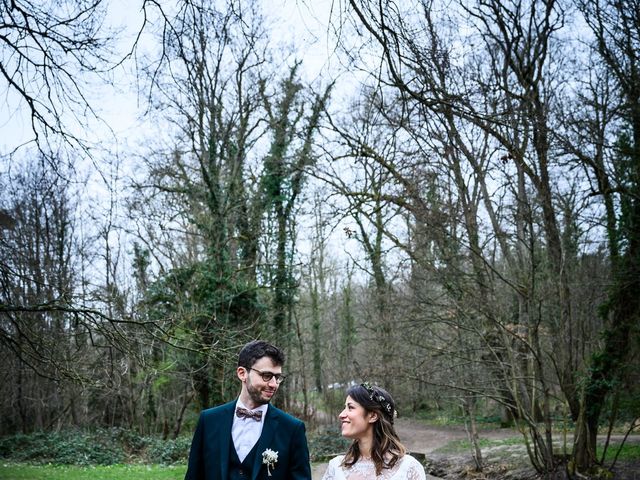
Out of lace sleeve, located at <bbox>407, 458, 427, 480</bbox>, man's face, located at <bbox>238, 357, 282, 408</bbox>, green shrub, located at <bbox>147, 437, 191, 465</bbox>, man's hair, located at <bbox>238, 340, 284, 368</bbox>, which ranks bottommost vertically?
green shrub, located at <bbox>147, 437, 191, 465</bbox>

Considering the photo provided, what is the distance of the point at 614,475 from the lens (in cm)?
1098

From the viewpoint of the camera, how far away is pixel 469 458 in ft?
52.4

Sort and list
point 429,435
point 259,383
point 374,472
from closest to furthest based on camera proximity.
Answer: point 259,383, point 374,472, point 429,435

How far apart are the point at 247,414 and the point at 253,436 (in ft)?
0.41

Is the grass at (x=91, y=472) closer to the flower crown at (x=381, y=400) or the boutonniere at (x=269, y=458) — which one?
the flower crown at (x=381, y=400)

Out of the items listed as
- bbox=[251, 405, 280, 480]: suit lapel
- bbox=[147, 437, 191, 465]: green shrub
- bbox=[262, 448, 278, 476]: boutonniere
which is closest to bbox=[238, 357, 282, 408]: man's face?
bbox=[251, 405, 280, 480]: suit lapel

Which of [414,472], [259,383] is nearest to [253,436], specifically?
[259,383]

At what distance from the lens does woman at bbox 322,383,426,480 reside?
13.2ft

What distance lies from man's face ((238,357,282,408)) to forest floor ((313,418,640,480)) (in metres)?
9.54

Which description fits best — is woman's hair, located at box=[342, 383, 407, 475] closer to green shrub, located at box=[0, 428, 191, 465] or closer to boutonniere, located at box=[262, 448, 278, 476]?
boutonniere, located at box=[262, 448, 278, 476]

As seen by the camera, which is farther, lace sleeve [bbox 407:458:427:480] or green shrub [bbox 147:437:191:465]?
green shrub [bbox 147:437:191:465]

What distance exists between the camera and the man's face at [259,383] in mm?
3457

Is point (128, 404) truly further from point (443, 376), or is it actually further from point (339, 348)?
point (443, 376)

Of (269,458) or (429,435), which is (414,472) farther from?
(429,435)
